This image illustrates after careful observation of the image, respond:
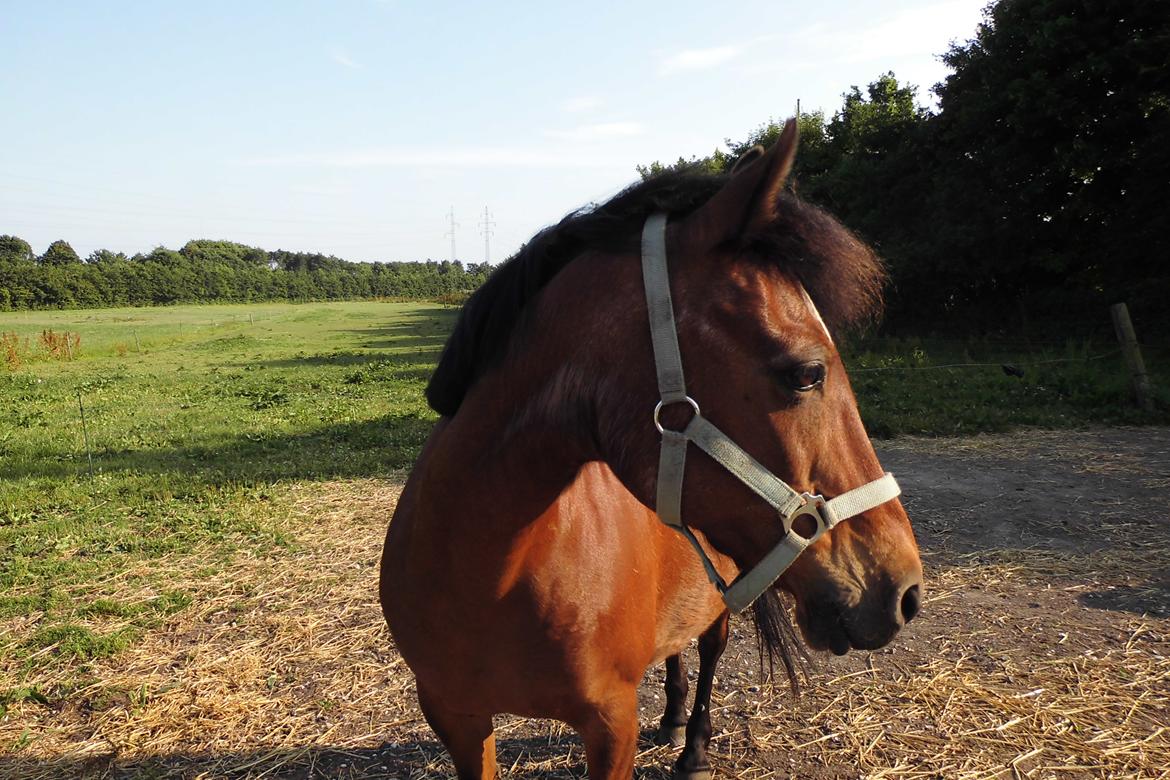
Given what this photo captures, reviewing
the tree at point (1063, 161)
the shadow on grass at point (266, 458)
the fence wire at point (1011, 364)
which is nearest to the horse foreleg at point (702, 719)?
the shadow on grass at point (266, 458)

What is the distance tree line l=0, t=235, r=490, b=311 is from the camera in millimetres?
55250

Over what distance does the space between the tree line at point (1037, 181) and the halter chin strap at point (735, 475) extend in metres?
12.0

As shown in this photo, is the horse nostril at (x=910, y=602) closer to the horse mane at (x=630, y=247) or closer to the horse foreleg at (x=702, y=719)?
the horse mane at (x=630, y=247)

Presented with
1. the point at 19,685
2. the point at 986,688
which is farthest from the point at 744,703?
the point at 19,685

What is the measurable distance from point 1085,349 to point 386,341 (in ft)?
80.0

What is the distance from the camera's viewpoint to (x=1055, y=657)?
146 inches

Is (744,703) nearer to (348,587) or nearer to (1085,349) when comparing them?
(348,587)

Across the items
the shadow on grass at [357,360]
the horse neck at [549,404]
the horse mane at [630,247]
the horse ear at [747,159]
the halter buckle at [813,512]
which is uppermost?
the horse ear at [747,159]

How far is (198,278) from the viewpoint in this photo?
69.2 meters

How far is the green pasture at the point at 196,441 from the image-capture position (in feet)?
14.9

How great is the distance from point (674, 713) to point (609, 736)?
5.04 ft

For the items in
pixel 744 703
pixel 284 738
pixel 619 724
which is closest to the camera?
pixel 619 724

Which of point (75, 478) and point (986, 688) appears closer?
point (986, 688)

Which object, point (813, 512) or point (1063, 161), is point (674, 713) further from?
point (1063, 161)
